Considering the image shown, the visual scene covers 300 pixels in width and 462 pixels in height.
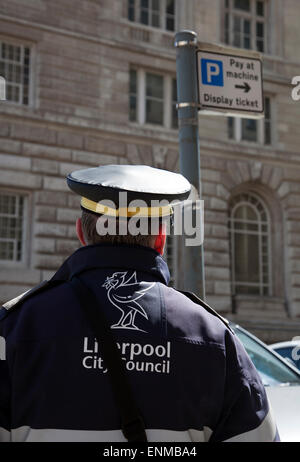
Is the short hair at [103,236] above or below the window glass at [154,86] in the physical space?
below

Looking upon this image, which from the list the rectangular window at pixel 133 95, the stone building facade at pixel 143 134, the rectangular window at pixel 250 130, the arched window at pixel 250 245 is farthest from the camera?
the rectangular window at pixel 250 130

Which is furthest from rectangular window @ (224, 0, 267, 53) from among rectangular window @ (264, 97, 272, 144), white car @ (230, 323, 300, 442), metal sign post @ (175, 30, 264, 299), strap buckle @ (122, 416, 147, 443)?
strap buckle @ (122, 416, 147, 443)

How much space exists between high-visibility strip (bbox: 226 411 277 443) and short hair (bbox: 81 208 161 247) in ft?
1.88

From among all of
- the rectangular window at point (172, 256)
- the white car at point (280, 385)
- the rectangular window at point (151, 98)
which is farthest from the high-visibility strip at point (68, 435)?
the rectangular window at point (151, 98)

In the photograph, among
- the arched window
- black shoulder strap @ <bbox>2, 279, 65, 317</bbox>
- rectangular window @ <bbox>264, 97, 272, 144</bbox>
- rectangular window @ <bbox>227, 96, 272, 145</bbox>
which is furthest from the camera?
rectangular window @ <bbox>264, 97, 272, 144</bbox>

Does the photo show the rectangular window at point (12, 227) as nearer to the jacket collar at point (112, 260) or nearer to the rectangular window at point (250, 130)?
the rectangular window at point (250, 130)

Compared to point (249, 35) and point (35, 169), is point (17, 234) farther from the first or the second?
point (249, 35)

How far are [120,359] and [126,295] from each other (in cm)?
18

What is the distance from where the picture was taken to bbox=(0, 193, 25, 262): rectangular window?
17172mm

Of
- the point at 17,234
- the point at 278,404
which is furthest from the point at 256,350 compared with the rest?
the point at 17,234

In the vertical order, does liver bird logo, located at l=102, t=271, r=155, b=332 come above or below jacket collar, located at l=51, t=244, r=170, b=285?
below

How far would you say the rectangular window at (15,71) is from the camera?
18094 millimetres

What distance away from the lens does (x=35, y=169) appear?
17562 mm

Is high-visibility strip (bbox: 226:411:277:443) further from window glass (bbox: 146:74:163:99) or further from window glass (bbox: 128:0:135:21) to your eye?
window glass (bbox: 128:0:135:21)
